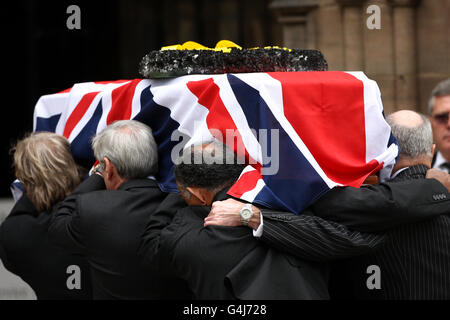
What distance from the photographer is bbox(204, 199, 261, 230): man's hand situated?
9.50 ft

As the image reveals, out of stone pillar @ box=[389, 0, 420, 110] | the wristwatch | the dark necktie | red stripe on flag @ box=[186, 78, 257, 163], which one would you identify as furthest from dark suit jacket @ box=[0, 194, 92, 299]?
stone pillar @ box=[389, 0, 420, 110]

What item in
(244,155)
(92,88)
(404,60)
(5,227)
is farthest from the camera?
(404,60)

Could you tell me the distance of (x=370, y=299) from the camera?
127 inches

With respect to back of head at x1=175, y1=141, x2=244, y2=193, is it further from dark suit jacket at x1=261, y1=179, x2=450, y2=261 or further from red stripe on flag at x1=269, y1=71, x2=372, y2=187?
red stripe on flag at x1=269, y1=71, x2=372, y2=187

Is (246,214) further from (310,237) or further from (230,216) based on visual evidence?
(310,237)

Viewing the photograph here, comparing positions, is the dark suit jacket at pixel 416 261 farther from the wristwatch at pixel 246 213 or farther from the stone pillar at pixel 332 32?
the stone pillar at pixel 332 32

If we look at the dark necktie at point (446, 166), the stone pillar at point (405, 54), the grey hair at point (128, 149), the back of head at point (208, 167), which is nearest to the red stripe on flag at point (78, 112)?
the grey hair at point (128, 149)

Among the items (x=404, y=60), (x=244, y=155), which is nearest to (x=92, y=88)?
(x=244, y=155)

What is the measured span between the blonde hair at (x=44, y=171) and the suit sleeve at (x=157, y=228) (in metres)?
0.77

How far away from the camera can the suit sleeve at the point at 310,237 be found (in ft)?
9.45

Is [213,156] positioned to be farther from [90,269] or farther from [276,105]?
[90,269]

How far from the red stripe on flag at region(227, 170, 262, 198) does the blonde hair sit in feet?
3.98

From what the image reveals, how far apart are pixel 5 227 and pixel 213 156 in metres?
1.45
